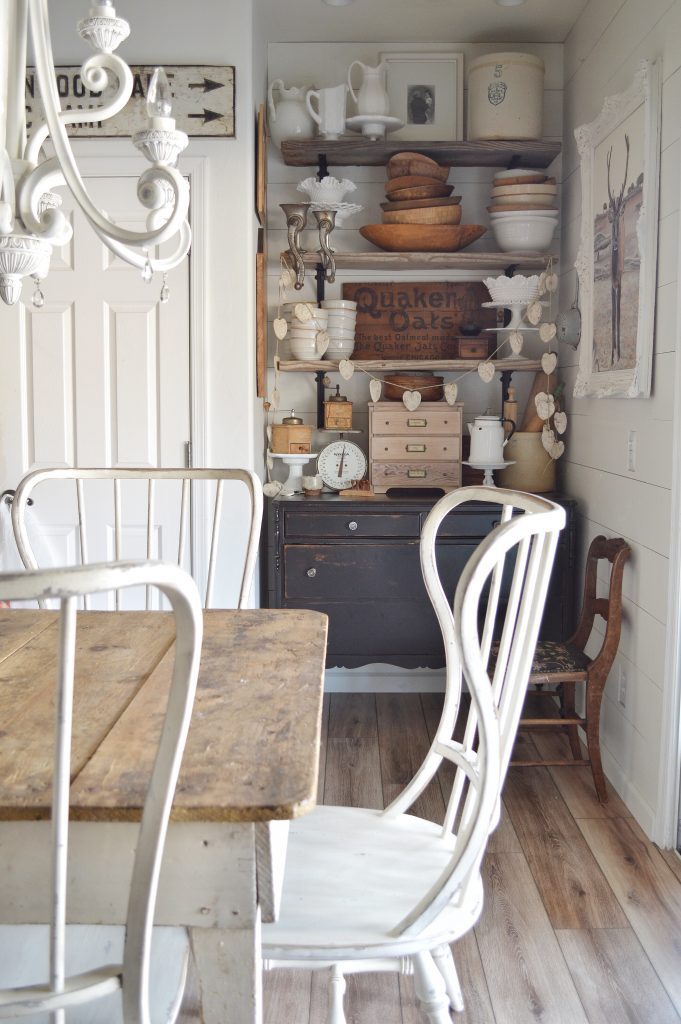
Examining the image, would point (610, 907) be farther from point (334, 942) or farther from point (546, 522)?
point (546, 522)

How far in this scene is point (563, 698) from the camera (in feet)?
11.1

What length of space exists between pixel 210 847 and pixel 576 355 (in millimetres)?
2984

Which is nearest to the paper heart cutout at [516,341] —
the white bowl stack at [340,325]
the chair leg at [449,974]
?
→ the white bowl stack at [340,325]

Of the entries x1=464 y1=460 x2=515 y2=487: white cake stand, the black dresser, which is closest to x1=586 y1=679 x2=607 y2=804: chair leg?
the black dresser

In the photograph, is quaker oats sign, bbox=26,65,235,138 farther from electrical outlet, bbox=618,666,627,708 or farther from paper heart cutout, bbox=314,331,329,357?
electrical outlet, bbox=618,666,627,708

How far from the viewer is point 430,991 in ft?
5.01

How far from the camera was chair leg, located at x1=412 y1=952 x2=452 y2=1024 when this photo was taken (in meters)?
1.52

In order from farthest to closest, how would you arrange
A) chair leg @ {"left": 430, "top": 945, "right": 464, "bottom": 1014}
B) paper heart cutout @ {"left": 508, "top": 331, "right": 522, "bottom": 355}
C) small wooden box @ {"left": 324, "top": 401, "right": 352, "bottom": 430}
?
small wooden box @ {"left": 324, "top": 401, "right": 352, "bottom": 430} < paper heart cutout @ {"left": 508, "top": 331, "right": 522, "bottom": 355} < chair leg @ {"left": 430, "top": 945, "right": 464, "bottom": 1014}

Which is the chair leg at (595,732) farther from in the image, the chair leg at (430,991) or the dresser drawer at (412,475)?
the chair leg at (430,991)

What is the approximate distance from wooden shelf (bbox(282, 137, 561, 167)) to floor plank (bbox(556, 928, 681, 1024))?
8.85 feet

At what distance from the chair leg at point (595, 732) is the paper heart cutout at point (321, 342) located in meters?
1.62

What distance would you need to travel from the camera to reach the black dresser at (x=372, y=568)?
142 inches

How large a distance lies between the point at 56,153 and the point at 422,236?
7.66ft

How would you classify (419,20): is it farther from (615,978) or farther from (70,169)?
(615,978)
